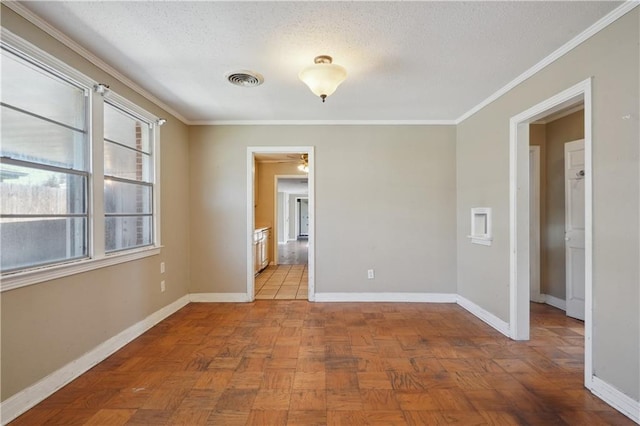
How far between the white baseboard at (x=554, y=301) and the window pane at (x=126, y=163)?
5.11 metres

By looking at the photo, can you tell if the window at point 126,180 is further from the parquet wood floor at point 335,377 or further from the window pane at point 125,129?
the parquet wood floor at point 335,377

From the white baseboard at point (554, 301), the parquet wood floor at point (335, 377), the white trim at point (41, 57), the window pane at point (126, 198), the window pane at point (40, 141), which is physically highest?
the white trim at point (41, 57)

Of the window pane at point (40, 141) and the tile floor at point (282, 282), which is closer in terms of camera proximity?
the window pane at point (40, 141)

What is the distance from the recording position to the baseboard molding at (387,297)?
3.92 m

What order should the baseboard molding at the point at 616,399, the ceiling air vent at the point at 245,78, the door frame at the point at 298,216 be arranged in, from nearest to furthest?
1. the baseboard molding at the point at 616,399
2. the ceiling air vent at the point at 245,78
3. the door frame at the point at 298,216

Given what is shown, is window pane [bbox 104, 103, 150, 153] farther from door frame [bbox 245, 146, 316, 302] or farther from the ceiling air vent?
door frame [bbox 245, 146, 316, 302]

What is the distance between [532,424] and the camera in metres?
1.68

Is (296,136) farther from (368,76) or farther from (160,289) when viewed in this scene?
(160,289)

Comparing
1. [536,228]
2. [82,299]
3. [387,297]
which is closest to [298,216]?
[387,297]

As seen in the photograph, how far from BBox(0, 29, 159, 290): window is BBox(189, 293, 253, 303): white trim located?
1288 mm

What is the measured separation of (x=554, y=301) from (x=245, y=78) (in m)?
4.53

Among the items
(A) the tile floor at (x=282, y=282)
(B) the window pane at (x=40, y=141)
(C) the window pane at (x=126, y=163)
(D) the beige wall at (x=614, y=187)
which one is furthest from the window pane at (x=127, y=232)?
(D) the beige wall at (x=614, y=187)

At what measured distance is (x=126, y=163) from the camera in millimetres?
2834

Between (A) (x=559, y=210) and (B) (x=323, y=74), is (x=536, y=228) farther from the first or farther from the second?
(B) (x=323, y=74)
